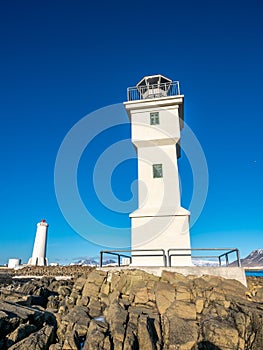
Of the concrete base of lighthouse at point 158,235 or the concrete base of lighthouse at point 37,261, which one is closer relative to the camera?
the concrete base of lighthouse at point 158,235

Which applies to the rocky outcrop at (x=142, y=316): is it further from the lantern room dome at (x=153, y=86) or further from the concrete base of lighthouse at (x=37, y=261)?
the concrete base of lighthouse at (x=37, y=261)

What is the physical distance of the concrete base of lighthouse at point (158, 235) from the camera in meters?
12.9

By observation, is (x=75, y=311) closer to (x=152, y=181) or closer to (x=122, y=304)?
(x=122, y=304)

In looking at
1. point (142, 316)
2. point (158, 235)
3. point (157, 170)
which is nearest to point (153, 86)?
point (157, 170)

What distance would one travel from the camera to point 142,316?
284 inches

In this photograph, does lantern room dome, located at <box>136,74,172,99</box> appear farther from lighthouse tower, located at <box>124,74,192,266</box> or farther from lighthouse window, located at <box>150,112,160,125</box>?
lighthouse window, located at <box>150,112,160,125</box>

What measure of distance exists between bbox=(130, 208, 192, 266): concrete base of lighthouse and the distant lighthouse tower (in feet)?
52.9

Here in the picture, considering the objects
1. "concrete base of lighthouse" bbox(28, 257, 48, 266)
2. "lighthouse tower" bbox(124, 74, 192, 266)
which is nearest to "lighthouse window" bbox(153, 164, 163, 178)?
"lighthouse tower" bbox(124, 74, 192, 266)

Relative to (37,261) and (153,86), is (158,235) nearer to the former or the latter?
(153,86)

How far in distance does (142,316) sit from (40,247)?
21.2m

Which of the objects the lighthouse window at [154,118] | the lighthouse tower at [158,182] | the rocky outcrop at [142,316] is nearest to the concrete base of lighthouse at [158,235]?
the lighthouse tower at [158,182]

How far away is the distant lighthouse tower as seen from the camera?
25.2m

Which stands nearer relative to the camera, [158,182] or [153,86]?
[158,182]

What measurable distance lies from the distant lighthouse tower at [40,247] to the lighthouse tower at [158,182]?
53.0 ft
